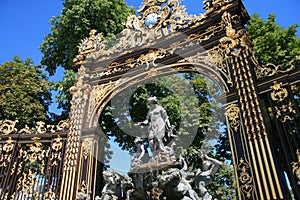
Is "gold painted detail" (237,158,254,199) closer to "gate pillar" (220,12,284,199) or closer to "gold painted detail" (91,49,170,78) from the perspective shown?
"gate pillar" (220,12,284,199)

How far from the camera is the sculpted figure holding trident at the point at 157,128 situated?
659 centimetres

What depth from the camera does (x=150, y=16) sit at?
28.9 feet

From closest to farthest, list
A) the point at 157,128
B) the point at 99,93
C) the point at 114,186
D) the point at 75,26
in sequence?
the point at 114,186 < the point at 157,128 < the point at 99,93 < the point at 75,26

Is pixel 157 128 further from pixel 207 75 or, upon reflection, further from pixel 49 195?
pixel 49 195

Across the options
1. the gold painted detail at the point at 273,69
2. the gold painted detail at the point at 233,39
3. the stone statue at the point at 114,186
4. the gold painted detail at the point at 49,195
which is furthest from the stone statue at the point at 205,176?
the gold painted detail at the point at 49,195

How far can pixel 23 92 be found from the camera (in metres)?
10.8

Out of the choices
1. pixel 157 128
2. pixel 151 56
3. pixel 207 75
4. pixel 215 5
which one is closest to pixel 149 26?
pixel 151 56

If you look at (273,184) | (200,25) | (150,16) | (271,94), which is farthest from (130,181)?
(150,16)

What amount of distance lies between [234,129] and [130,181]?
7.36 ft

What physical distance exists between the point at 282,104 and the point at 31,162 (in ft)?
18.6

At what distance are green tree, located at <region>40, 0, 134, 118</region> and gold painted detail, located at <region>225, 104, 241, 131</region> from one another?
5.94 metres

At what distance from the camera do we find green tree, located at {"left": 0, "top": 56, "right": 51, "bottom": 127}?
408 inches

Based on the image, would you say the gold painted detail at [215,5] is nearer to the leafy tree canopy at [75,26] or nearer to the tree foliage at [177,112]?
the tree foliage at [177,112]

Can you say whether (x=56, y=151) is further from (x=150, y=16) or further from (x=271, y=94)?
(x=271, y=94)
